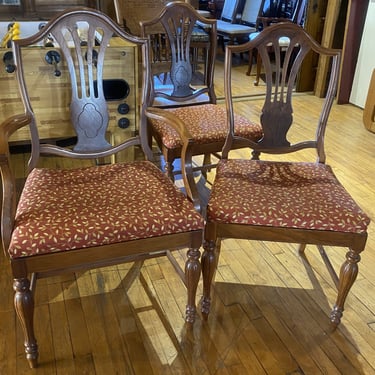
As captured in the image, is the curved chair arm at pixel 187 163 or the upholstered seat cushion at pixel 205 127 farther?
the upholstered seat cushion at pixel 205 127

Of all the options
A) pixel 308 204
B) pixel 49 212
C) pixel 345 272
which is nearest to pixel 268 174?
pixel 308 204

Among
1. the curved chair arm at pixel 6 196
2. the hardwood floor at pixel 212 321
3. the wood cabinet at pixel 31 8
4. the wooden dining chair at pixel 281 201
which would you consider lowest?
the hardwood floor at pixel 212 321

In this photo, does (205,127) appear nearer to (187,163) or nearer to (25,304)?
(187,163)

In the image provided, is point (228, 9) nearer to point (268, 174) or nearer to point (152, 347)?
point (268, 174)

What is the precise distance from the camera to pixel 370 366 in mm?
1487

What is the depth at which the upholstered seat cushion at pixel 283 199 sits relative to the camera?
1.45 metres

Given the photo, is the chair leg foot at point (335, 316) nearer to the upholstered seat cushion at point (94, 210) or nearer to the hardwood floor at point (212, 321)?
the hardwood floor at point (212, 321)

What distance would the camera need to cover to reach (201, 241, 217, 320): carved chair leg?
5.03 ft

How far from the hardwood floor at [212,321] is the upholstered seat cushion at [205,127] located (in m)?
0.52

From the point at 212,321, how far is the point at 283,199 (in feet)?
1.72

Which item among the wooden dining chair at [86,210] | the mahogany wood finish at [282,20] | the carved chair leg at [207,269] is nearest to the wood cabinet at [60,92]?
the wooden dining chair at [86,210]

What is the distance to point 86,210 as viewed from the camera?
1379 millimetres

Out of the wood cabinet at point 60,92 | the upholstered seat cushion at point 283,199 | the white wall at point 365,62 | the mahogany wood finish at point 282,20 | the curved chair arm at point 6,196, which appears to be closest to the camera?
the curved chair arm at point 6,196

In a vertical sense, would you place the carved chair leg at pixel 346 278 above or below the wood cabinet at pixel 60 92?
below
